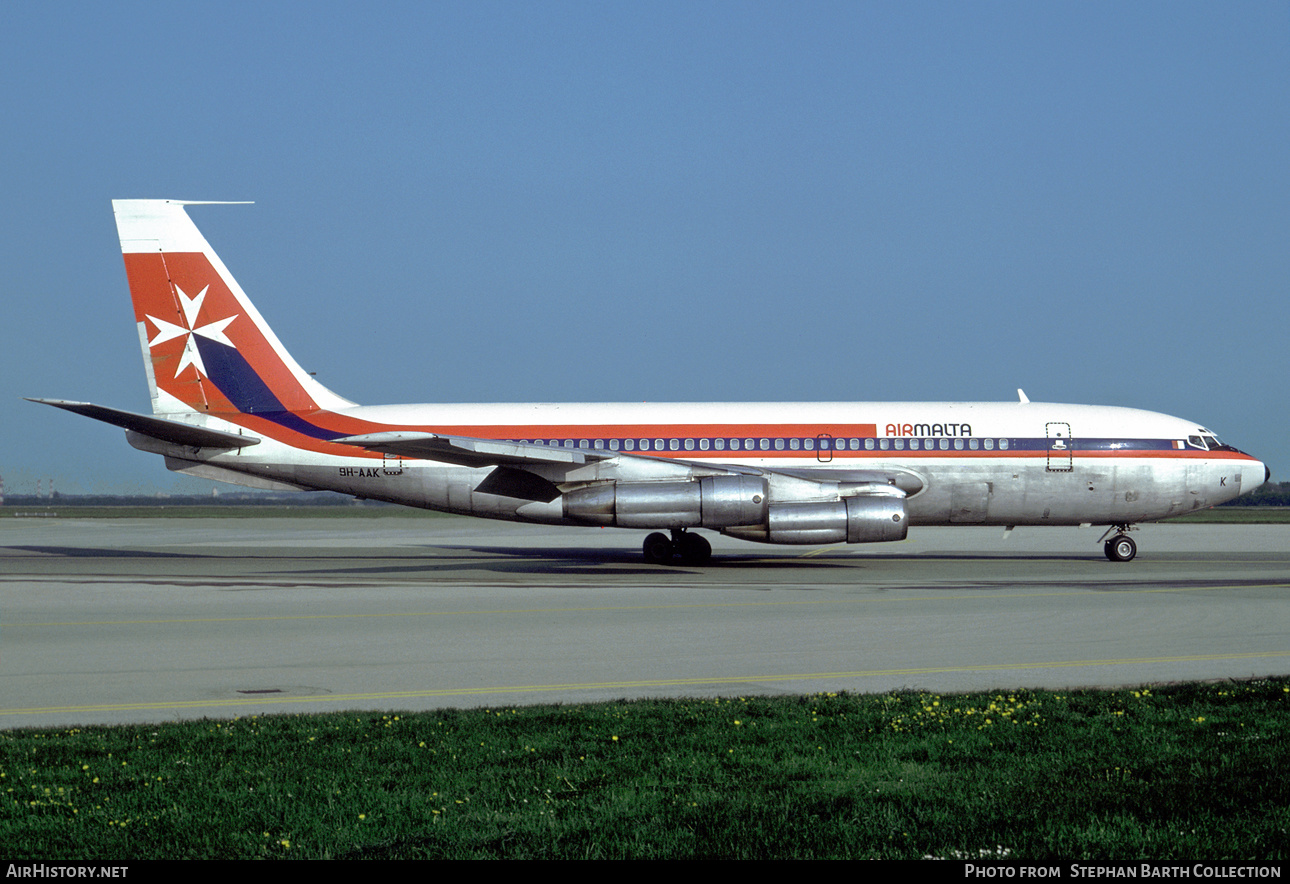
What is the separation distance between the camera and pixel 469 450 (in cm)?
2453

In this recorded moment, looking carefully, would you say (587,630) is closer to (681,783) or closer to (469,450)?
(681,783)

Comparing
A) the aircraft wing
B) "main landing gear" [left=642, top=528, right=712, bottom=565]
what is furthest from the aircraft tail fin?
"main landing gear" [left=642, top=528, right=712, bottom=565]

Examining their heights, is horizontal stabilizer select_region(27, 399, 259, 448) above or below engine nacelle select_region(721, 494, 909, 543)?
above

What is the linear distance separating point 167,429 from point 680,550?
12.7 meters

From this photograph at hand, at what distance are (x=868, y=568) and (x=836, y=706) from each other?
17.4 metres

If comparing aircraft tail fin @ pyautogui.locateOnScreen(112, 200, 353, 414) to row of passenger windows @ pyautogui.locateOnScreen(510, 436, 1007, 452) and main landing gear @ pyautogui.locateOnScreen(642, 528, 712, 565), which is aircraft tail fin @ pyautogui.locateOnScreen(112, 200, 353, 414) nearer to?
row of passenger windows @ pyautogui.locateOnScreen(510, 436, 1007, 452)

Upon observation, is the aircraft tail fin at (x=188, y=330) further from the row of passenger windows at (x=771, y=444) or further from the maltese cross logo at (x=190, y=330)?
the row of passenger windows at (x=771, y=444)

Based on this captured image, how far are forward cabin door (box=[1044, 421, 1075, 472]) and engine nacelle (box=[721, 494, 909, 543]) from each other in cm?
555

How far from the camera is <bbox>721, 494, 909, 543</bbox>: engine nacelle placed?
81.0ft

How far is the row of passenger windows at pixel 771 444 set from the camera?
2780 centimetres

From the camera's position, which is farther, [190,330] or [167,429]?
[190,330]

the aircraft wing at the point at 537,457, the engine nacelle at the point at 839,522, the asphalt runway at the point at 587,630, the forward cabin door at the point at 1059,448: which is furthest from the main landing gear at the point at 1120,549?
the engine nacelle at the point at 839,522

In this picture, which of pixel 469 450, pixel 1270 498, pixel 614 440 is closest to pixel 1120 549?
pixel 614 440

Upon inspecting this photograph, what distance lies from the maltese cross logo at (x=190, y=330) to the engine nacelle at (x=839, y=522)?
14.9 meters
